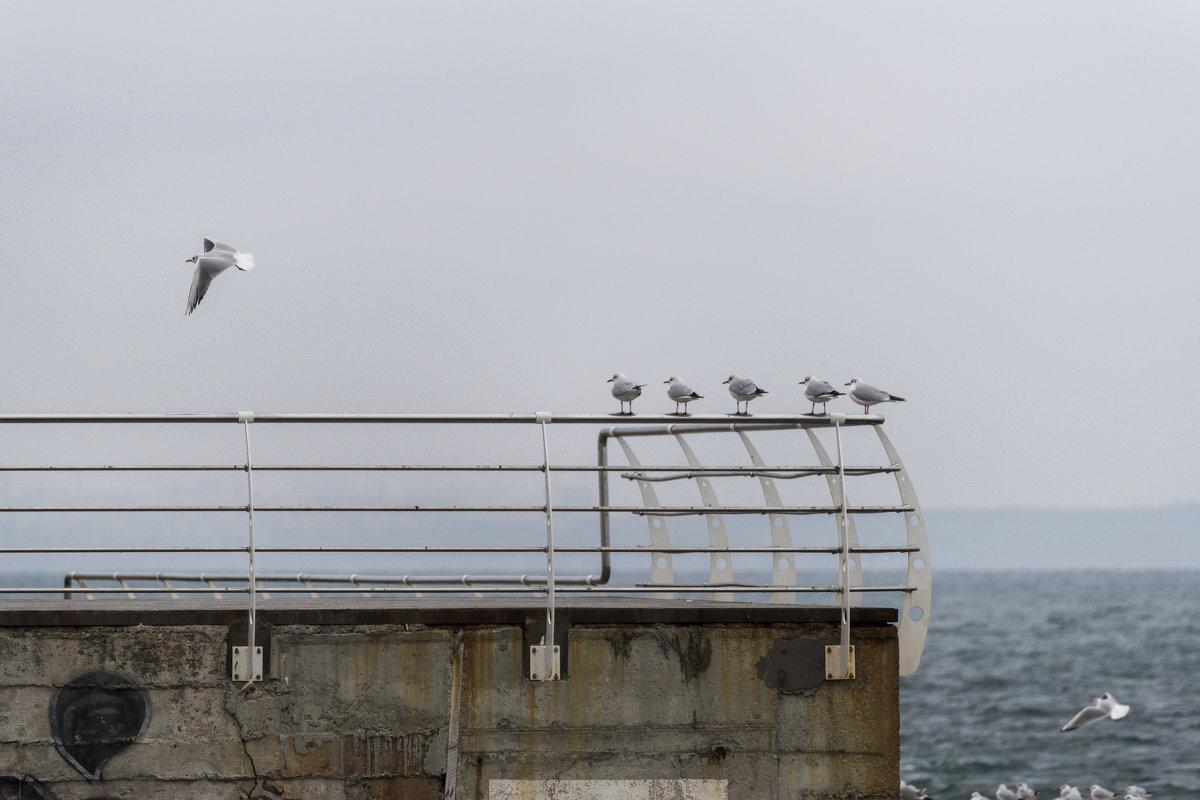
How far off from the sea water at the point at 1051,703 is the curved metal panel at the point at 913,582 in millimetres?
21941

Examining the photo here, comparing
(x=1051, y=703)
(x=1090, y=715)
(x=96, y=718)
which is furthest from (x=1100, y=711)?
(x=1051, y=703)

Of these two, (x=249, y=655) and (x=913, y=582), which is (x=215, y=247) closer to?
(x=249, y=655)

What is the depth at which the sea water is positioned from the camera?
30.5 meters

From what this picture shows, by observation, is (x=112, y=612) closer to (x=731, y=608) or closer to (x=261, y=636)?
(x=261, y=636)

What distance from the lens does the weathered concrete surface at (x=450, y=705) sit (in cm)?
692

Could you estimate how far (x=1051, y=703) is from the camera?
140 ft

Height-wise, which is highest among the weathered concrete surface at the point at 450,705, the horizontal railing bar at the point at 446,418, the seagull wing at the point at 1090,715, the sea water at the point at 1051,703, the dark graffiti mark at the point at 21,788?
the horizontal railing bar at the point at 446,418

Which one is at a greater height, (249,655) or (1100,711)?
(249,655)

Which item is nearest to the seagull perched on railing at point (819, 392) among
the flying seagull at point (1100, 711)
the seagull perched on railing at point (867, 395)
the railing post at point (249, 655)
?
A: the seagull perched on railing at point (867, 395)

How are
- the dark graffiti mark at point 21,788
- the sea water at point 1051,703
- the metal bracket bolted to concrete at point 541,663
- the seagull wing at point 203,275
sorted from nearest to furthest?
the dark graffiti mark at point 21,788 < the metal bracket bolted to concrete at point 541,663 < the seagull wing at point 203,275 < the sea water at point 1051,703

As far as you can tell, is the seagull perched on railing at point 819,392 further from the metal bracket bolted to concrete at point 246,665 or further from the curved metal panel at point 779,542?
the metal bracket bolted to concrete at point 246,665

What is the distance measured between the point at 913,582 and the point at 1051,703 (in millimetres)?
38241

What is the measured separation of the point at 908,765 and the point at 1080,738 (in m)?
6.35

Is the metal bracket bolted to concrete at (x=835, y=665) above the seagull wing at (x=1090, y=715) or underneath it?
above
